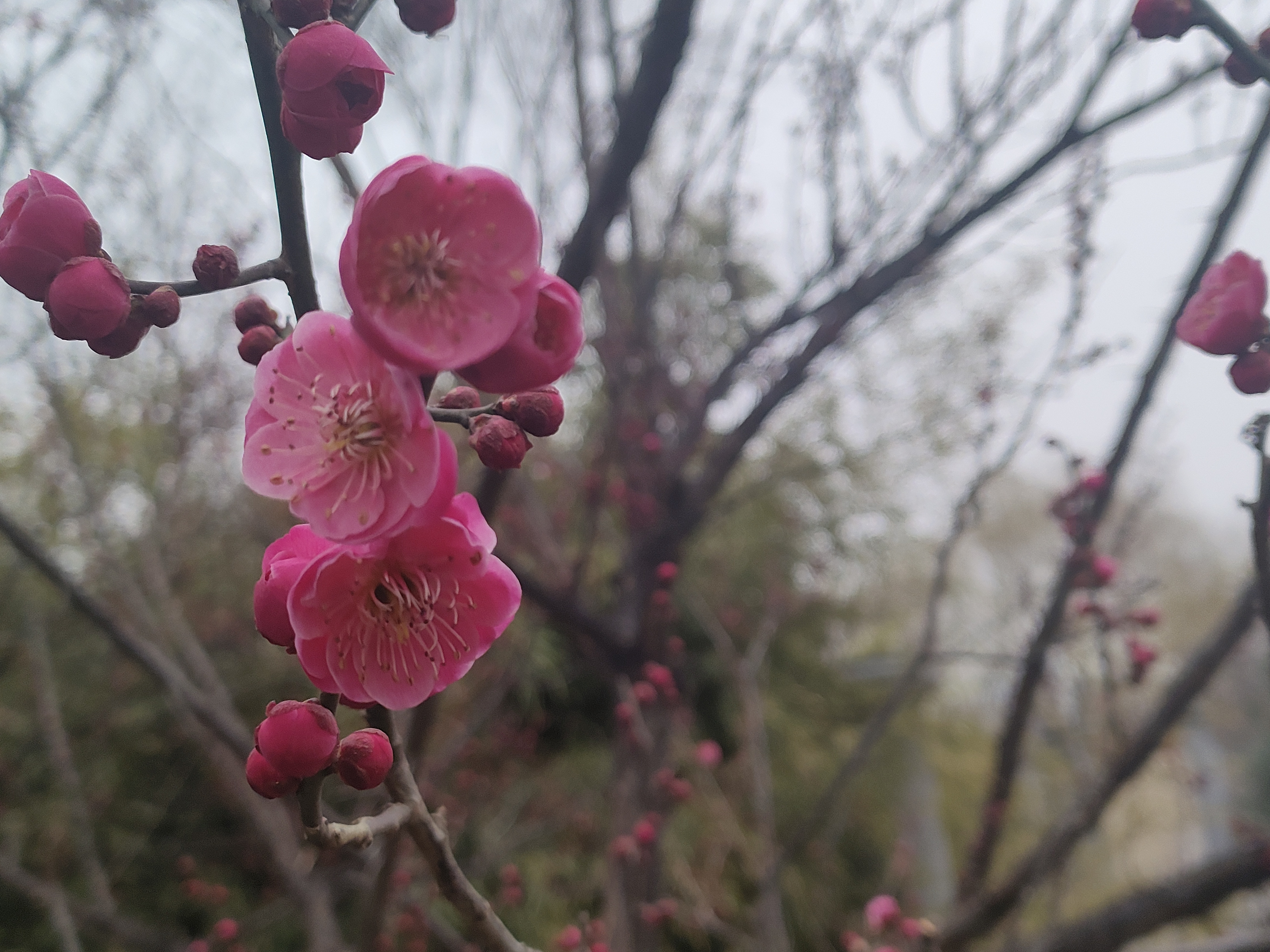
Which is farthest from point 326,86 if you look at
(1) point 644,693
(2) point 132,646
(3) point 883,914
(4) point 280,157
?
(3) point 883,914

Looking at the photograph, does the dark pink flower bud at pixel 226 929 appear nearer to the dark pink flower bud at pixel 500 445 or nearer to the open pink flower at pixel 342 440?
the open pink flower at pixel 342 440

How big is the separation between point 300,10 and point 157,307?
281 mm

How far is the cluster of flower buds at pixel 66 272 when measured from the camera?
0.57 m

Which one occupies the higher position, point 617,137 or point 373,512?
point 617,137

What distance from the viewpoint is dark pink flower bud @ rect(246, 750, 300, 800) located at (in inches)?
21.9

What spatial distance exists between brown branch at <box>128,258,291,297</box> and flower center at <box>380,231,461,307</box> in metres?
0.09

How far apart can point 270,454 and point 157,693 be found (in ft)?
15.6

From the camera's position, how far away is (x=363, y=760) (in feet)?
1.87

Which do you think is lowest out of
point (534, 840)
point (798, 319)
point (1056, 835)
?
point (534, 840)

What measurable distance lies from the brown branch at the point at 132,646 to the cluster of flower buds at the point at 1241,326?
7.54 ft

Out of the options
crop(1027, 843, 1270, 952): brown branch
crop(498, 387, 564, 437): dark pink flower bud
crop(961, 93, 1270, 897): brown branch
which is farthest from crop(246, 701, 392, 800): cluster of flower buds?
crop(1027, 843, 1270, 952): brown branch

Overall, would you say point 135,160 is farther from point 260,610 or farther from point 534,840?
point 534,840

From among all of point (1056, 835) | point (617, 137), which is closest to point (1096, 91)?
point (617, 137)

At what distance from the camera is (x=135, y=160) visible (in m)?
2.78
